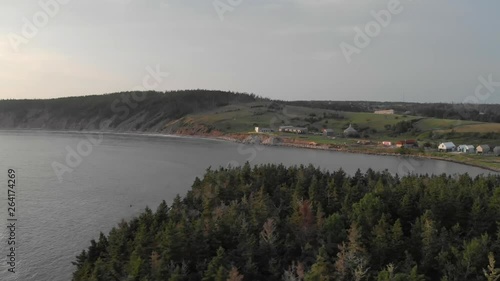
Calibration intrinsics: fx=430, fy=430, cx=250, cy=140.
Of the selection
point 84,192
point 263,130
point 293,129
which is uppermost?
point 293,129

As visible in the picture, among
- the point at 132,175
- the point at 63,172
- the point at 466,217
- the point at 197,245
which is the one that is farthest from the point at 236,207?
the point at 63,172

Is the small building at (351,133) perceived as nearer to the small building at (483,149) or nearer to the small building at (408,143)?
the small building at (408,143)

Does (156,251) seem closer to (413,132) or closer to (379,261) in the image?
(379,261)

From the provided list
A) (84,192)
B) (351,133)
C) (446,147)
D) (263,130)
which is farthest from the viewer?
(263,130)

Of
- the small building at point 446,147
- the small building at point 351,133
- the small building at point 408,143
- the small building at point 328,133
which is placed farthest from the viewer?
the small building at point 328,133

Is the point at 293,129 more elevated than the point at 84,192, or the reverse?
the point at 293,129

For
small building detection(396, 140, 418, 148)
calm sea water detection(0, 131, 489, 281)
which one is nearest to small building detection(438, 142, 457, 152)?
small building detection(396, 140, 418, 148)

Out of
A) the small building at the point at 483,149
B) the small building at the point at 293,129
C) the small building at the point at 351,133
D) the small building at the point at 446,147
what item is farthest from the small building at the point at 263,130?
the small building at the point at 483,149

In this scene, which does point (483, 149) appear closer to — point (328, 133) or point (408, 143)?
point (408, 143)

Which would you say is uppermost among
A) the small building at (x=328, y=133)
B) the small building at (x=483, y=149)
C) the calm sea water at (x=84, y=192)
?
the small building at (x=328, y=133)

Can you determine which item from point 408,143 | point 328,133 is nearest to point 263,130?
point 328,133
